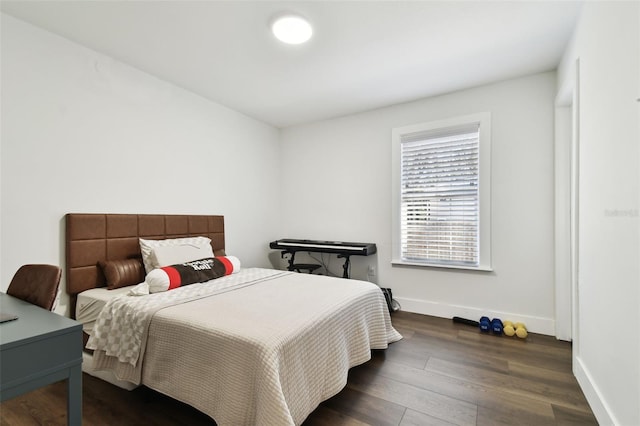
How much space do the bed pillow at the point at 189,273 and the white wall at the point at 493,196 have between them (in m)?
1.75

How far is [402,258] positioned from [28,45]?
156 inches

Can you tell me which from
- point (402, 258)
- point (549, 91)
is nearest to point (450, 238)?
point (402, 258)

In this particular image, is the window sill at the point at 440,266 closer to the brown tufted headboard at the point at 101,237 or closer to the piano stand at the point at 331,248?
the piano stand at the point at 331,248

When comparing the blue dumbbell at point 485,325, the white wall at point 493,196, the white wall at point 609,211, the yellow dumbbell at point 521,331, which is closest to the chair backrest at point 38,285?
the white wall at point 609,211

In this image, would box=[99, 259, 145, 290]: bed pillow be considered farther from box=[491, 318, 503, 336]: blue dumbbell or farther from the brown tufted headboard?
box=[491, 318, 503, 336]: blue dumbbell

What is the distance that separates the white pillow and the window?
2.28 m

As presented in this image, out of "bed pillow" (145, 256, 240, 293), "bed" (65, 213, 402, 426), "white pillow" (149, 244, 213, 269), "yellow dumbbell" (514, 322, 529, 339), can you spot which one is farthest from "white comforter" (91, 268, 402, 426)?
"yellow dumbbell" (514, 322, 529, 339)

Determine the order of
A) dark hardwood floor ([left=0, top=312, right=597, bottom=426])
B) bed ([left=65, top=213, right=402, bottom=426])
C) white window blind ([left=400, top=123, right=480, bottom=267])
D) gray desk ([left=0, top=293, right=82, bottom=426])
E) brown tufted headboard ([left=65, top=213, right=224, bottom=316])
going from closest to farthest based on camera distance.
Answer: gray desk ([left=0, top=293, right=82, bottom=426]) → bed ([left=65, top=213, right=402, bottom=426]) → dark hardwood floor ([left=0, top=312, right=597, bottom=426]) → brown tufted headboard ([left=65, top=213, right=224, bottom=316]) → white window blind ([left=400, top=123, right=480, bottom=267])

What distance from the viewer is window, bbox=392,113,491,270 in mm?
3084

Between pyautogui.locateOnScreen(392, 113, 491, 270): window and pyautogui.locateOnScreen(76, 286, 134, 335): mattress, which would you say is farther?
pyautogui.locateOnScreen(392, 113, 491, 270): window

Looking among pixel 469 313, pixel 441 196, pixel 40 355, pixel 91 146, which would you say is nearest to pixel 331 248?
pixel 441 196

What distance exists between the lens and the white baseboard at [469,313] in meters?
2.80

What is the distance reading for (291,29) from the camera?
211 centimetres

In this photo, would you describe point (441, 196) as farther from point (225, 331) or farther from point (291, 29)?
point (225, 331)
